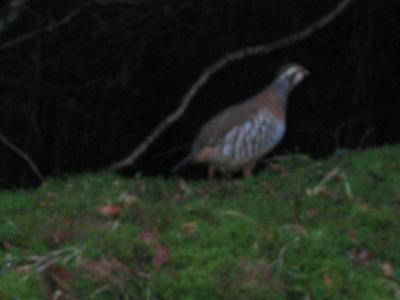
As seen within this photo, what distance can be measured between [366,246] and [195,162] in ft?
11.4

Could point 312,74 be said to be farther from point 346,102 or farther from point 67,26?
point 67,26

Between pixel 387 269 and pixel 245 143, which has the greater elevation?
pixel 387 269

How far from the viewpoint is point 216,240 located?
5598mm

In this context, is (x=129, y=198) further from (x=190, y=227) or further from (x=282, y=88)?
(x=282, y=88)

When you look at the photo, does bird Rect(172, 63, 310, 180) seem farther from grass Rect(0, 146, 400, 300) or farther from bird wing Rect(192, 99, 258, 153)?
grass Rect(0, 146, 400, 300)

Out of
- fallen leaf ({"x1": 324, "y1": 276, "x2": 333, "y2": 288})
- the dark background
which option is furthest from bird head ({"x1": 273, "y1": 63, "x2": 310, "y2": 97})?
fallen leaf ({"x1": 324, "y1": 276, "x2": 333, "y2": 288})

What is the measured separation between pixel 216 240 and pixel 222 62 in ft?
14.2

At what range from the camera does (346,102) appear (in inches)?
436

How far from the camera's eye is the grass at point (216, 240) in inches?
197

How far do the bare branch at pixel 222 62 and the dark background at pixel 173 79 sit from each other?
1.25 feet

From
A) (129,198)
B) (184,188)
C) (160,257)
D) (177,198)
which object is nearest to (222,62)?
(184,188)

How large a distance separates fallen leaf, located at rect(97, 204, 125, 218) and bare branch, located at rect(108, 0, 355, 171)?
3.16 metres

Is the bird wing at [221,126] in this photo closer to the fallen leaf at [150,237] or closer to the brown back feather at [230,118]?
the brown back feather at [230,118]

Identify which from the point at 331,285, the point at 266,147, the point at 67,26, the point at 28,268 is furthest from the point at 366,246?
the point at 67,26
